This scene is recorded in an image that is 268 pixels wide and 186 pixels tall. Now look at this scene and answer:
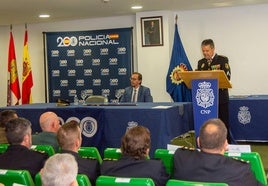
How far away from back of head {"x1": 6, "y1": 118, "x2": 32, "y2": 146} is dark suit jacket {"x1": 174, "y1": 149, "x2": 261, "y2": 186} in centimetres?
121

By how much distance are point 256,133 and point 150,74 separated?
2617 mm

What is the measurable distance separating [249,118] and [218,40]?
197 cm

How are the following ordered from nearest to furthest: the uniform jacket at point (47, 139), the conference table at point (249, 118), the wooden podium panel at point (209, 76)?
the uniform jacket at point (47, 139) → the wooden podium panel at point (209, 76) → the conference table at point (249, 118)

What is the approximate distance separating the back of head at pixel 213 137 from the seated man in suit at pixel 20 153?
45.1 inches

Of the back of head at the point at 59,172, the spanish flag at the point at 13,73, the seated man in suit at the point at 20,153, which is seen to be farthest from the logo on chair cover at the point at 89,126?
the spanish flag at the point at 13,73

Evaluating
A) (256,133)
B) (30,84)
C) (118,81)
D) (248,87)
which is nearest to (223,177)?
(256,133)

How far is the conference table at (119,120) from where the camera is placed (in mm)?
5352

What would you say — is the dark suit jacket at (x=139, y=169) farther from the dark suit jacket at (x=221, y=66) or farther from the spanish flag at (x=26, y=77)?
the spanish flag at (x=26, y=77)

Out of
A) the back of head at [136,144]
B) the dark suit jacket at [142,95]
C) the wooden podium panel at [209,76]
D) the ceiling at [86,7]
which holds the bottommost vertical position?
the back of head at [136,144]

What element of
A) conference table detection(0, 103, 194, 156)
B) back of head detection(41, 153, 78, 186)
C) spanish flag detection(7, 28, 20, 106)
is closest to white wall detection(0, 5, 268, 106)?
spanish flag detection(7, 28, 20, 106)

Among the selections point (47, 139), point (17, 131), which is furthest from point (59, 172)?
point (47, 139)

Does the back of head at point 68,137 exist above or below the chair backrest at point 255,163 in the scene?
above

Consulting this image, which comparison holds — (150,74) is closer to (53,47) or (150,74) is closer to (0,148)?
(53,47)

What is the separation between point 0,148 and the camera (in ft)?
11.3
